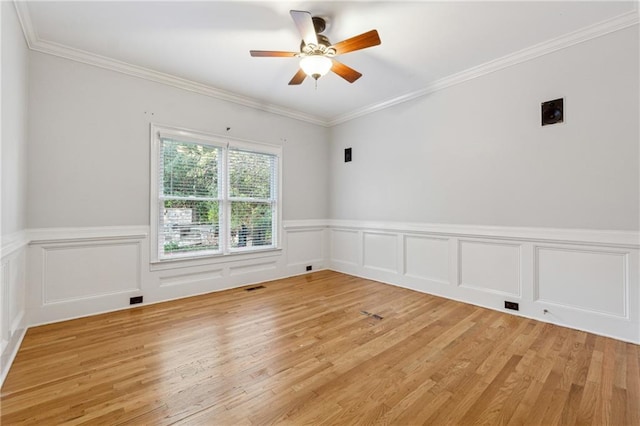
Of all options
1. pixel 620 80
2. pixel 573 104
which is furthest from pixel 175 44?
pixel 620 80

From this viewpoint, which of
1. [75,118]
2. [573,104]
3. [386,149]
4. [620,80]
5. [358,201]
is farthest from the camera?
[358,201]

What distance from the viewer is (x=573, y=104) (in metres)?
2.80

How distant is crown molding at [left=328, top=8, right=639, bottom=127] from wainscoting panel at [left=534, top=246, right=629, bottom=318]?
2026mm

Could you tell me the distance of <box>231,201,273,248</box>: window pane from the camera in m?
4.28

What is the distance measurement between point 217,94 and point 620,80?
14.5 feet

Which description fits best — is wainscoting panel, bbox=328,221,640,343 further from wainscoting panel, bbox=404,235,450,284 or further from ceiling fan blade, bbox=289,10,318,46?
ceiling fan blade, bbox=289,10,318,46

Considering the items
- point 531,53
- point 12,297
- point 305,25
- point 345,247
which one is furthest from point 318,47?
point 345,247

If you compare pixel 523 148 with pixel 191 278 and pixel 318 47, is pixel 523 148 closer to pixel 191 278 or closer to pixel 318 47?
pixel 318 47

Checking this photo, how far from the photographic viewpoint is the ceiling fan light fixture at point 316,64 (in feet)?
8.39

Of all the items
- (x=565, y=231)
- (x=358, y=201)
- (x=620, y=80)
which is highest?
(x=620, y=80)

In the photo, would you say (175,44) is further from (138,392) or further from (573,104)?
(573,104)

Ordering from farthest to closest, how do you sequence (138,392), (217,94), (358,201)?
(358,201)
(217,94)
(138,392)

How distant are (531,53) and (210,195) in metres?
4.15

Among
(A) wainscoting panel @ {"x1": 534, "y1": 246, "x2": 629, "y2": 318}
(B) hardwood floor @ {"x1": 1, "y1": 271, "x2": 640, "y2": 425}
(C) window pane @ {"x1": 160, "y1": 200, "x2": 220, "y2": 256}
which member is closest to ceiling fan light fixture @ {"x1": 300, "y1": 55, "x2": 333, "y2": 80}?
(C) window pane @ {"x1": 160, "y1": 200, "x2": 220, "y2": 256}
